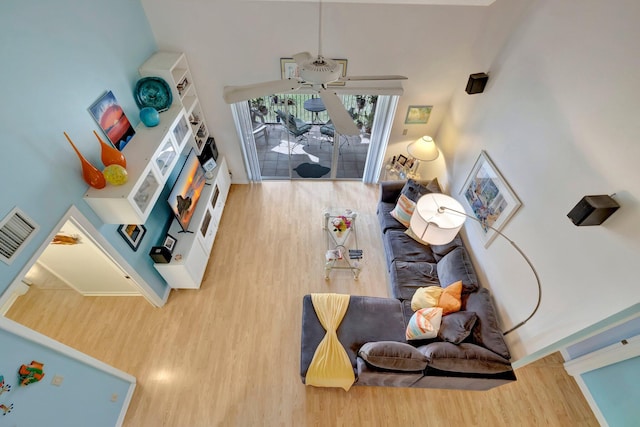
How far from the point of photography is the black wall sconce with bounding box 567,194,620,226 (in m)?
1.87

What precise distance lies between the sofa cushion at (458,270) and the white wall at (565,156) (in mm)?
205

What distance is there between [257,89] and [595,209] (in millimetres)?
2370

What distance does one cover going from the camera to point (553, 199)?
2.37m

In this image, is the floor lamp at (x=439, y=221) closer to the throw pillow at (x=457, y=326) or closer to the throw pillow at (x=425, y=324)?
the throw pillow at (x=457, y=326)

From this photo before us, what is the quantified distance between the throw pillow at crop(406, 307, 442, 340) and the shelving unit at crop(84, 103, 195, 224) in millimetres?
2862

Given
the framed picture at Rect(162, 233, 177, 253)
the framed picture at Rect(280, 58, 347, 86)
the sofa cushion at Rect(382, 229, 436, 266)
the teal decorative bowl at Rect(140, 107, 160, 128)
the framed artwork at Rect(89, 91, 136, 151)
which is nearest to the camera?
the framed artwork at Rect(89, 91, 136, 151)

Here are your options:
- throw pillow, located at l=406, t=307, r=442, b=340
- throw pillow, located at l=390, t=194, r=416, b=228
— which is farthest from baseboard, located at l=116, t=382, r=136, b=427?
throw pillow, located at l=390, t=194, r=416, b=228

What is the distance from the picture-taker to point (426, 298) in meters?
3.10

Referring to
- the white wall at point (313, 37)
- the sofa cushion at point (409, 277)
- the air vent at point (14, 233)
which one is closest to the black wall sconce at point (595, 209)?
the sofa cushion at point (409, 277)

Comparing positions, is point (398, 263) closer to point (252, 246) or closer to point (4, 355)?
point (252, 246)

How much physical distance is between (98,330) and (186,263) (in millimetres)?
1308

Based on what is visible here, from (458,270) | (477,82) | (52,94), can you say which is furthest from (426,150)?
(52,94)

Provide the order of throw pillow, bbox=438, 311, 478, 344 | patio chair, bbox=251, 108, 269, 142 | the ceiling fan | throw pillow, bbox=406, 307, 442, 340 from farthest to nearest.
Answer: patio chair, bbox=251, 108, 269, 142 → throw pillow, bbox=406, 307, 442, 340 → throw pillow, bbox=438, 311, 478, 344 → the ceiling fan

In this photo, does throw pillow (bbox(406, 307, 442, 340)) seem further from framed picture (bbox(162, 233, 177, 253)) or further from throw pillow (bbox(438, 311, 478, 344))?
framed picture (bbox(162, 233, 177, 253))
